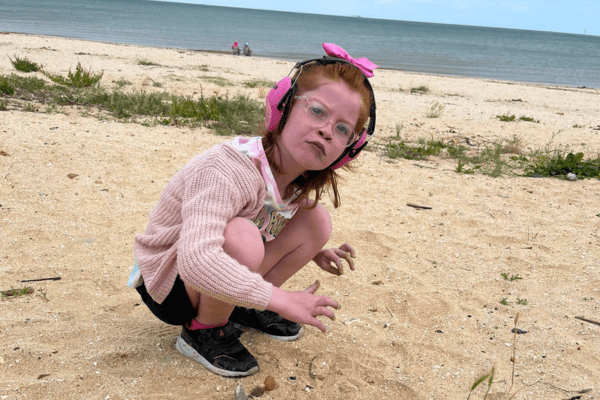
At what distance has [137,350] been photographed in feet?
6.65

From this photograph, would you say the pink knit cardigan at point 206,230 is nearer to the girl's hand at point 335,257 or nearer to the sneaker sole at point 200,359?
the sneaker sole at point 200,359

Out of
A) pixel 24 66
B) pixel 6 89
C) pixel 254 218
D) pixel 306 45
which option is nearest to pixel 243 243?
pixel 254 218

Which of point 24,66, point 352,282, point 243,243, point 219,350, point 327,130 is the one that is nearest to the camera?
point 243,243

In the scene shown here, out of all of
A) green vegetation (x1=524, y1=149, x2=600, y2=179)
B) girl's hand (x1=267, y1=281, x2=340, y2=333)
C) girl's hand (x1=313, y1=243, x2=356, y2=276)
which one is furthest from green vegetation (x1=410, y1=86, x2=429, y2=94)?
girl's hand (x1=267, y1=281, x2=340, y2=333)

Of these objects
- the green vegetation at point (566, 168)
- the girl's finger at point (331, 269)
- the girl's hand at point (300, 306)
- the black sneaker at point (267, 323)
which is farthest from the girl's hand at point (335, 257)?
the green vegetation at point (566, 168)

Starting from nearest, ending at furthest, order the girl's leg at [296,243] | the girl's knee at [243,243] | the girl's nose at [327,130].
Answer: the girl's knee at [243,243], the girl's nose at [327,130], the girl's leg at [296,243]

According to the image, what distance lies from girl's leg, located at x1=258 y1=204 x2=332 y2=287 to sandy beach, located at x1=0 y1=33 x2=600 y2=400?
0.35 meters

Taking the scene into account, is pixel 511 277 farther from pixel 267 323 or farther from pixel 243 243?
pixel 243 243

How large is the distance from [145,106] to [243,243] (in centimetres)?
453

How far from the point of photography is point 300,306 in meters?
1.45

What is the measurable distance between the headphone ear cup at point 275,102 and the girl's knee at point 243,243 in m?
0.39

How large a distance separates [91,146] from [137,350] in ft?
8.90

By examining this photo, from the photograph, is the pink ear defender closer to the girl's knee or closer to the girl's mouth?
the girl's mouth

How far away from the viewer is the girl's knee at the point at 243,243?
1.60 metres
